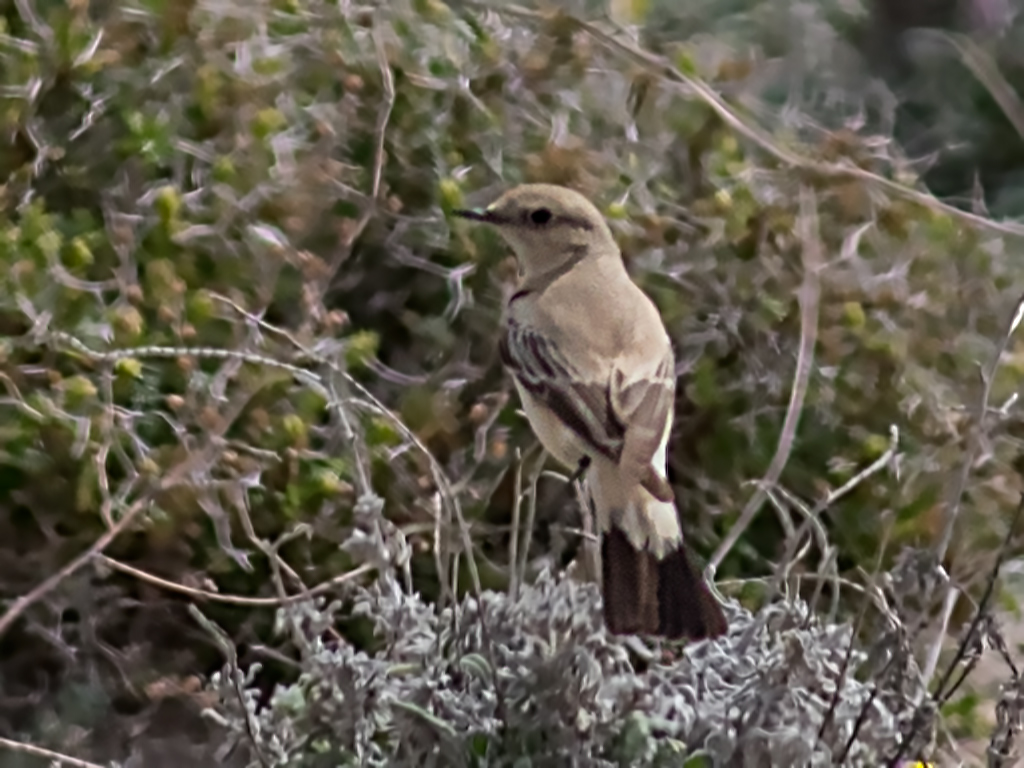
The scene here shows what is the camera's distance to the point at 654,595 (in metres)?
0.62

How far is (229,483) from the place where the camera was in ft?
2.55

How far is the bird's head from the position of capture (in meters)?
0.70

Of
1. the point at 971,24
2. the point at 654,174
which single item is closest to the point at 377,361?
the point at 654,174

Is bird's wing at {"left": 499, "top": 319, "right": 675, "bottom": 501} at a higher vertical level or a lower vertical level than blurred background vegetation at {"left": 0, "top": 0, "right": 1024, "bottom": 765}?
higher

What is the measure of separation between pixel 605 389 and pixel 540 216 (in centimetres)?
12

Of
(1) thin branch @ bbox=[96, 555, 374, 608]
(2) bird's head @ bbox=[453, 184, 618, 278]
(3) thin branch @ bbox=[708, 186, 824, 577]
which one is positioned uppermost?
(2) bird's head @ bbox=[453, 184, 618, 278]

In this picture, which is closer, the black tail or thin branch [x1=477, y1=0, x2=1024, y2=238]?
the black tail

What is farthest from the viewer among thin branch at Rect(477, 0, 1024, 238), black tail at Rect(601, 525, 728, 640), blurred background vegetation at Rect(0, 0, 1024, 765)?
thin branch at Rect(477, 0, 1024, 238)

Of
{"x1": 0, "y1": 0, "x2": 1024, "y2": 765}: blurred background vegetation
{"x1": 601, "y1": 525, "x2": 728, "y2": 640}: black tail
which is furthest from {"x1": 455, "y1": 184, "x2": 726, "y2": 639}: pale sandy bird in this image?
{"x1": 0, "y1": 0, "x2": 1024, "y2": 765}: blurred background vegetation

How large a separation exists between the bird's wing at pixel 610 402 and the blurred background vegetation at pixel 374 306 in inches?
4.7

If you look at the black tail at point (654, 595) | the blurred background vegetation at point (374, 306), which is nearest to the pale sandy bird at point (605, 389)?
the black tail at point (654, 595)

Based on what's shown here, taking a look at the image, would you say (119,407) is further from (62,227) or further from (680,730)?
(680,730)

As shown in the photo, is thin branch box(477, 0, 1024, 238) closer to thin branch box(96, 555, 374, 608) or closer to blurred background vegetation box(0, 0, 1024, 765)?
blurred background vegetation box(0, 0, 1024, 765)

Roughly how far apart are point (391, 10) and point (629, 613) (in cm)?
56
